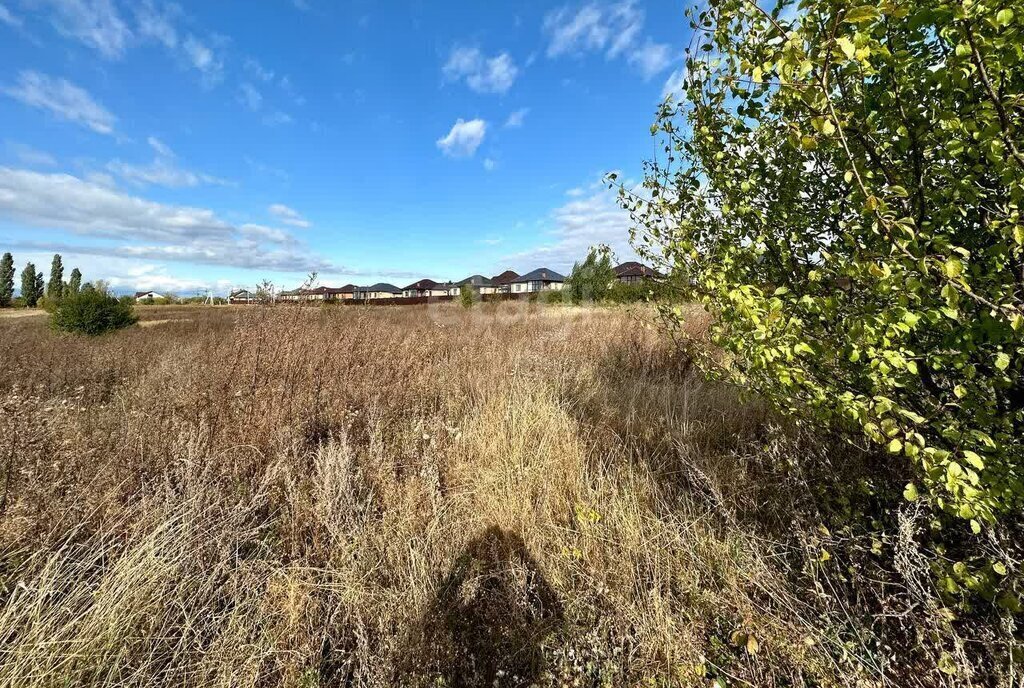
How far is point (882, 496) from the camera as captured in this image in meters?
2.27

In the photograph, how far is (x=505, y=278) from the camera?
250 feet

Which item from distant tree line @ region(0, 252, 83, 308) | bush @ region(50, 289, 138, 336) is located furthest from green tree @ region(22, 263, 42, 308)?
bush @ region(50, 289, 138, 336)

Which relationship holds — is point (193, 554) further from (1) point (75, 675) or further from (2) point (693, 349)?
(2) point (693, 349)

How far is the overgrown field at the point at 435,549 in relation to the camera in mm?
1689

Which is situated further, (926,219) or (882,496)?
(882,496)

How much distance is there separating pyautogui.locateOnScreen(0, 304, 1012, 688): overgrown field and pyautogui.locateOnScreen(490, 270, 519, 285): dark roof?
69.5 meters

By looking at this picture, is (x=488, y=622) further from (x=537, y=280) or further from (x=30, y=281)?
(x=30, y=281)

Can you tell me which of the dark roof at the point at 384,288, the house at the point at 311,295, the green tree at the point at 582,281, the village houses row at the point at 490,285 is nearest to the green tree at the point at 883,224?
the house at the point at 311,295

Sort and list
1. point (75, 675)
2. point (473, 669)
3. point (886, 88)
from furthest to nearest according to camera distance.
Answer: point (473, 669) → point (886, 88) → point (75, 675)

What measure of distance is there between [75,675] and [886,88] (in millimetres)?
3714

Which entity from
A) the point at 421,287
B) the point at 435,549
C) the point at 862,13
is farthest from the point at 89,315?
the point at 421,287

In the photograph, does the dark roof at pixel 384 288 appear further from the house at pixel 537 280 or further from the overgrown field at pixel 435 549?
the overgrown field at pixel 435 549

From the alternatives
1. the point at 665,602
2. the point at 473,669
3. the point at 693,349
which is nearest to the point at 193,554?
the point at 473,669

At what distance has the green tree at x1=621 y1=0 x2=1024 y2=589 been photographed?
1193 millimetres
